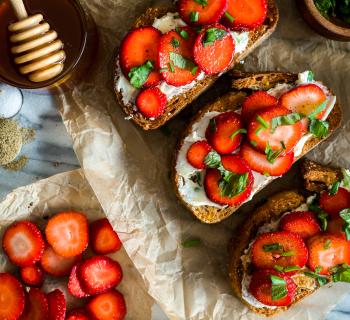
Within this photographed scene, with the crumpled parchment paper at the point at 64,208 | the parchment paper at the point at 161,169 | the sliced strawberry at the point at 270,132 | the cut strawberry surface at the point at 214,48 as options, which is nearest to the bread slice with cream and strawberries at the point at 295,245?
the parchment paper at the point at 161,169

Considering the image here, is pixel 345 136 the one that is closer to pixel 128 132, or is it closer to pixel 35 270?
pixel 128 132

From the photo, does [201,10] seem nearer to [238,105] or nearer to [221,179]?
[238,105]

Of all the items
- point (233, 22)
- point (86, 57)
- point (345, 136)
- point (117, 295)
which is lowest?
point (117, 295)

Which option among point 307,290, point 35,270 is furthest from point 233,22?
point 35,270

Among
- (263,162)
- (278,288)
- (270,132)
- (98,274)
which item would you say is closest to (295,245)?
(278,288)

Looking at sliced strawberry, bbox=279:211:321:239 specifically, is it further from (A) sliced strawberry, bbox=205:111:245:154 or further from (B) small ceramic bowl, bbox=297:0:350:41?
(B) small ceramic bowl, bbox=297:0:350:41
